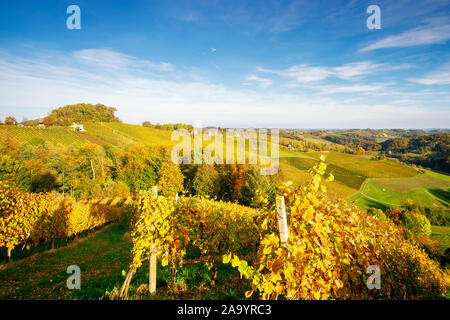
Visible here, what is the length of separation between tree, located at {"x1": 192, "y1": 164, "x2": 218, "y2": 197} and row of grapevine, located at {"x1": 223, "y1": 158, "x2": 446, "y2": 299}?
33.2 metres

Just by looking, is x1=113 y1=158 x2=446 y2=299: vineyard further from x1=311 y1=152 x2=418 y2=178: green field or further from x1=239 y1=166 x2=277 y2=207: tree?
x1=311 y1=152 x2=418 y2=178: green field

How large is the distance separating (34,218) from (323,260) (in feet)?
54.7

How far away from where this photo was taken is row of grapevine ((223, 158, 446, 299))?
3.02 m

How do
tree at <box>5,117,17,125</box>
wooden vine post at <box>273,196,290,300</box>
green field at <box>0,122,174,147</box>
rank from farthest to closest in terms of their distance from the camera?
tree at <box>5,117,17,125</box>, green field at <box>0,122,174,147</box>, wooden vine post at <box>273,196,290,300</box>

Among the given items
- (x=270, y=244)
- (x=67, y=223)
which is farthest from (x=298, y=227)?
(x=67, y=223)

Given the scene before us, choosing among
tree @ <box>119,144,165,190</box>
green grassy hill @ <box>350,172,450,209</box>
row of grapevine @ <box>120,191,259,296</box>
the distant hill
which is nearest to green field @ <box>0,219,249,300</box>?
row of grapevine @ <box>120,191,259,296</box>

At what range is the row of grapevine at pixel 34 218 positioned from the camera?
10.8 m

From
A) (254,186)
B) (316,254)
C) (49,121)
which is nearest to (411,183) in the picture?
(254,186)

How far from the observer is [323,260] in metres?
3.20

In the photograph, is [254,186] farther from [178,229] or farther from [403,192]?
[403,192]

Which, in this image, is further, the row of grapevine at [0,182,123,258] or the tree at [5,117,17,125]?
the tree at [5,117,17,125]
